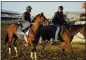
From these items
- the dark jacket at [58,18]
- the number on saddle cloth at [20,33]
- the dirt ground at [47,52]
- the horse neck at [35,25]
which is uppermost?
the dark jacket at [58,18]

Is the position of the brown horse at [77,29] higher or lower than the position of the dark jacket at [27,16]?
lower

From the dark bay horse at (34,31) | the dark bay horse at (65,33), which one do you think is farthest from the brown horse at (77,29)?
the dark bay horse at (34,31)

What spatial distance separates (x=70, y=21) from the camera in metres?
4.40

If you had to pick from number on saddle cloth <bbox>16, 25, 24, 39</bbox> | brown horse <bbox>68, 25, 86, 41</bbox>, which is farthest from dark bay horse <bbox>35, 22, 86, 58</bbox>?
number on saddle cloth <bbox>16, 25, 24, 39</bbox>

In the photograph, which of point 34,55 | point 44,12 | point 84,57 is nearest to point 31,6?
point 44,12

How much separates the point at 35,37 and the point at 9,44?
0.48m

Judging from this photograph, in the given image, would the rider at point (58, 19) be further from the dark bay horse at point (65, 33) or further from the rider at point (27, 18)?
the rider at point (27, 18)

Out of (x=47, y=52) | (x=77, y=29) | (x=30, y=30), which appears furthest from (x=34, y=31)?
(x=77, y=29)

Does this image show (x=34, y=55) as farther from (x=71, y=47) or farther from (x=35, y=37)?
(x=71, y=47)

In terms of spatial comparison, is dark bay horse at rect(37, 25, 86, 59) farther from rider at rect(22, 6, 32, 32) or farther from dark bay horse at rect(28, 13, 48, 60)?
rider at rect(22, 6, 32, 32)

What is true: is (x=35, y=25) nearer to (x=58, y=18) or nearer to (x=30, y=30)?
(x=30, y=30)

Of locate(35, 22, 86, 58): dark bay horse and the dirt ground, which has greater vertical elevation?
locate(35, 22, 86, 58): dark bay horse

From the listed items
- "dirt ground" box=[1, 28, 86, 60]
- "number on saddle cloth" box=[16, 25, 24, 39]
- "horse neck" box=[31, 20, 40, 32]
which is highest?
"horse neck" box=[31, 20, 40, 32]

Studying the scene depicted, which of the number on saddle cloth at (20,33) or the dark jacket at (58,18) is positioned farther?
the number on saddle cloth at (20,33)
